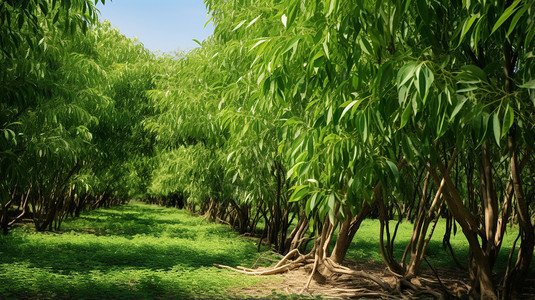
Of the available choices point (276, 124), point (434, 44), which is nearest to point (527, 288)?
point (276, 124)

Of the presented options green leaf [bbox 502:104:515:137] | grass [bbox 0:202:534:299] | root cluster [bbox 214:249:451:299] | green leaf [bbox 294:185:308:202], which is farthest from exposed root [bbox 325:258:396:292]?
green leaf [bbox 502:104:515:137]

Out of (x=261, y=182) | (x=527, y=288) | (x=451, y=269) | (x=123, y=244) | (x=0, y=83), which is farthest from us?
(x=123, y=244)

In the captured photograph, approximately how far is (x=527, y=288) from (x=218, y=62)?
21.2 feet

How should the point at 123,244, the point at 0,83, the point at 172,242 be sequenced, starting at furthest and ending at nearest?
the point at 172,242
the point at 123,244
the point at 0,83

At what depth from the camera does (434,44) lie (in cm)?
334

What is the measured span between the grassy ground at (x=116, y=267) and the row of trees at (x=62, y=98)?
151cm

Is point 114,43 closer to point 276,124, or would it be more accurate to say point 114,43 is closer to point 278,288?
point 276,124

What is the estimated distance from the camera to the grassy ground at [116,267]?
6594 mm

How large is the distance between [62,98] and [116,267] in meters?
3.57

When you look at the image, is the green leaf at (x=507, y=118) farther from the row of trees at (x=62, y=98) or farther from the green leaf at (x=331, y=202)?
the row of trees at (x=62, y=98)

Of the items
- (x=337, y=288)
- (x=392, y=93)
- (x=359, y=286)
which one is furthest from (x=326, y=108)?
(x=359, y=286)

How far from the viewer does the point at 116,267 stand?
346 inches

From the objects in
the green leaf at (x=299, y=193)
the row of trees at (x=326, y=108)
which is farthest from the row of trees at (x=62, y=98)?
the green leaf at (x=299, y=193)

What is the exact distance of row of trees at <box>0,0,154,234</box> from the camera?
16.9 feet
